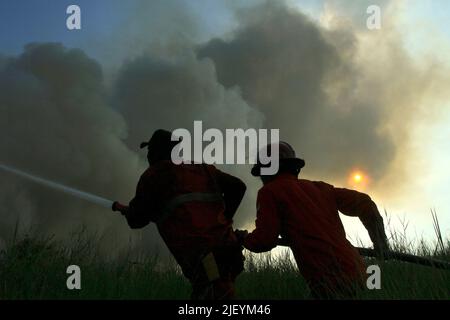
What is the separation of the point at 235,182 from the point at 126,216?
120cm

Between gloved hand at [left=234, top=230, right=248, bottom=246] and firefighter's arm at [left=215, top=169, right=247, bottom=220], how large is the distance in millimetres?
423

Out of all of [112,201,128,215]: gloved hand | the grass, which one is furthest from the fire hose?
[112,201,128,215]: gloved hand

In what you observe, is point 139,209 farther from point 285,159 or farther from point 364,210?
point 364,210

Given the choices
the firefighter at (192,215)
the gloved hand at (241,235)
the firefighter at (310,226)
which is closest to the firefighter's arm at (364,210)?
the firefighter at (310,226)

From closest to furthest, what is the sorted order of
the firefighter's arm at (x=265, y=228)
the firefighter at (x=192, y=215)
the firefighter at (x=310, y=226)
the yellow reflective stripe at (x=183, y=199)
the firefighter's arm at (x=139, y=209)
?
the firefighter at (x=310, y=226) → the firefighter's arm at (x=265, y=228) → the firefighter at (x=192, y=215) → the yellow reflective stripe at (x=183, y=199) → the firefighter's arm at (x=139, y=209)

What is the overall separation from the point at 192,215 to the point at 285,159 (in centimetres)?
106

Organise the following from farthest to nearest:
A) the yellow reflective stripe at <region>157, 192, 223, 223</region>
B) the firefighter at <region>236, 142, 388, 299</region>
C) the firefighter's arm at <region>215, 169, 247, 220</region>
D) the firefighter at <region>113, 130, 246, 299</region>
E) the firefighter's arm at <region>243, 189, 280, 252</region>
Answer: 1. the firefighter's arm at <region>215, 169, 247, 220</region>
2. the yellow reflective stripe at <region>157, 192, 223, 223</region>
3. the firefighter at <region>113, 130, 246, 299</region>
4. the firefighter's arm at <region>243, 189, 280, 252</region>
5. the firefighter at <region>236, 142, 388, 299</region>

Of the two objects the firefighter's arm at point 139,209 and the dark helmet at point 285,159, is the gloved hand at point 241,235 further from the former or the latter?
the firefighter's arm at point 139,209

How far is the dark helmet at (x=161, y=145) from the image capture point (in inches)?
229

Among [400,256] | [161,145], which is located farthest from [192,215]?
[400,256]

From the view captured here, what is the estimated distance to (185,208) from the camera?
5.45 metres

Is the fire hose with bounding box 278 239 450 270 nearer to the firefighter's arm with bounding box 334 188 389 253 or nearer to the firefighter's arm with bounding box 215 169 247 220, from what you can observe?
the firefighter's arm with bounding box 334 188 389 253

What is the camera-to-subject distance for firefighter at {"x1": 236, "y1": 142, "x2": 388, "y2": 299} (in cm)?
508
